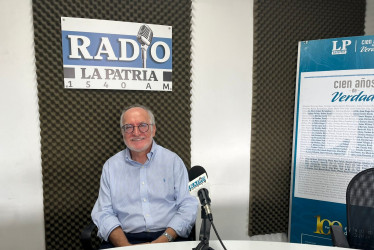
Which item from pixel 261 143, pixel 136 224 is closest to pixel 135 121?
pixel 136 224

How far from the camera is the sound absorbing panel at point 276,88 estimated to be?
2.59 m

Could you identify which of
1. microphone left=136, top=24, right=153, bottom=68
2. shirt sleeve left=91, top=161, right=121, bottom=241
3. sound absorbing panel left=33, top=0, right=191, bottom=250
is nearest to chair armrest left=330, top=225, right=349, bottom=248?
shirt sleeve left=91, top=161, right=121, bottom=241

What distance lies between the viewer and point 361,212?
1493 millimetres

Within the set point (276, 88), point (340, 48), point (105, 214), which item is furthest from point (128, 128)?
point (340, 48)

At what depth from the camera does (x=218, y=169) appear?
8.47 ft

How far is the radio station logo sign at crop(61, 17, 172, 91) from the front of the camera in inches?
81.7

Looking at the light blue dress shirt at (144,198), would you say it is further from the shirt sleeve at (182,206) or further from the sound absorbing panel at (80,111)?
the sound absorbing panel at (80,111)

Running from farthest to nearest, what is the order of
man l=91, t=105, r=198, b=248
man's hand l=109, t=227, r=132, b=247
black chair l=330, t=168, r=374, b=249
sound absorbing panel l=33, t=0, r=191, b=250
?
sound absorbing panel l=33, t=0, r=191, b=250 → man l=91, t=105, r=198, b=248 → man's hand l=109, t=227, r=132, b=247 → black chair l=330, t=168, r=374, b=249

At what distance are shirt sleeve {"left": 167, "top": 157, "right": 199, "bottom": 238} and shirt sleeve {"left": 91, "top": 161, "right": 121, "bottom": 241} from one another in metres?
0.36

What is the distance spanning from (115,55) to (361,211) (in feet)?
6.66

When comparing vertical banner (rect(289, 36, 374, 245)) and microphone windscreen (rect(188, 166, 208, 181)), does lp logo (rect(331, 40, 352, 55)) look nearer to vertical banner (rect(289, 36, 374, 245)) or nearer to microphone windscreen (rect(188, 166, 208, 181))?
vertical banner (rect(289, 36, 374, 245))

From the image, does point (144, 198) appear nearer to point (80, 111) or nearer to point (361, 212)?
point (80, 111)

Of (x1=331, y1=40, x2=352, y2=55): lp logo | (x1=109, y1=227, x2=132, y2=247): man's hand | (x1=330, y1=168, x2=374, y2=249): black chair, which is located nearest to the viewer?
(x1=330, y1=168, x2=374, y2=249): black chair

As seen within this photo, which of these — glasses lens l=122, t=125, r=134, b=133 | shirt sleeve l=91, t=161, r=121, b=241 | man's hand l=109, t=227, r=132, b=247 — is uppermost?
glasses lens l=122, t=125, r=134, b=133
